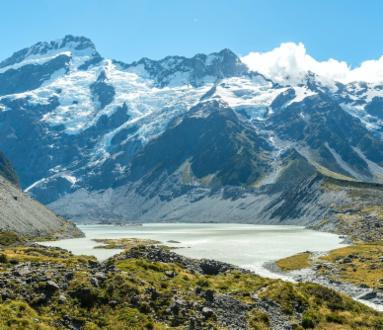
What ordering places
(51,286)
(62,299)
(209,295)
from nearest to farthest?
(62,299) → (51,286) → (209,295)

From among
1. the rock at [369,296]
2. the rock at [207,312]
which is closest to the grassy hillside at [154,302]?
the rock at [207,312]

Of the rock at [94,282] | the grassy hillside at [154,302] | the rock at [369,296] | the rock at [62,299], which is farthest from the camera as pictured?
the rock at [369,296]

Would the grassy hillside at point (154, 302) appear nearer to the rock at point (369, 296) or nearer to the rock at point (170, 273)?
the rock at point (170, 273)

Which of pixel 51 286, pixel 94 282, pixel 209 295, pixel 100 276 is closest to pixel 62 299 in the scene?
pixel 51 286

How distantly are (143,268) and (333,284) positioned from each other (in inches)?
2364

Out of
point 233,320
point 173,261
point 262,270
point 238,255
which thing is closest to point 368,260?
point 262,270

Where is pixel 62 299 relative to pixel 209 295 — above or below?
above

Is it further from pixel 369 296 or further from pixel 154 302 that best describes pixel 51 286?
pixel 369 296

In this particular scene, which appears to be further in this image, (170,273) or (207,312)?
(170,273)

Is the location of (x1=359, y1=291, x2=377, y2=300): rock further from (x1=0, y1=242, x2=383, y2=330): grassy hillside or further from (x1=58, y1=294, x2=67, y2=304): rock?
(x1=58, y1=294, x2=67, y2=304): rock

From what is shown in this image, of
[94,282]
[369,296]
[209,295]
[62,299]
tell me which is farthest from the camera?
[369,296]

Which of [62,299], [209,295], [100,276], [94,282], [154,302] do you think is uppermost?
[100,276]

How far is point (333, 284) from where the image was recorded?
108938 mm

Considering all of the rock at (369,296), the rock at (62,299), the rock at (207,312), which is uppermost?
the rock at (62,299)
